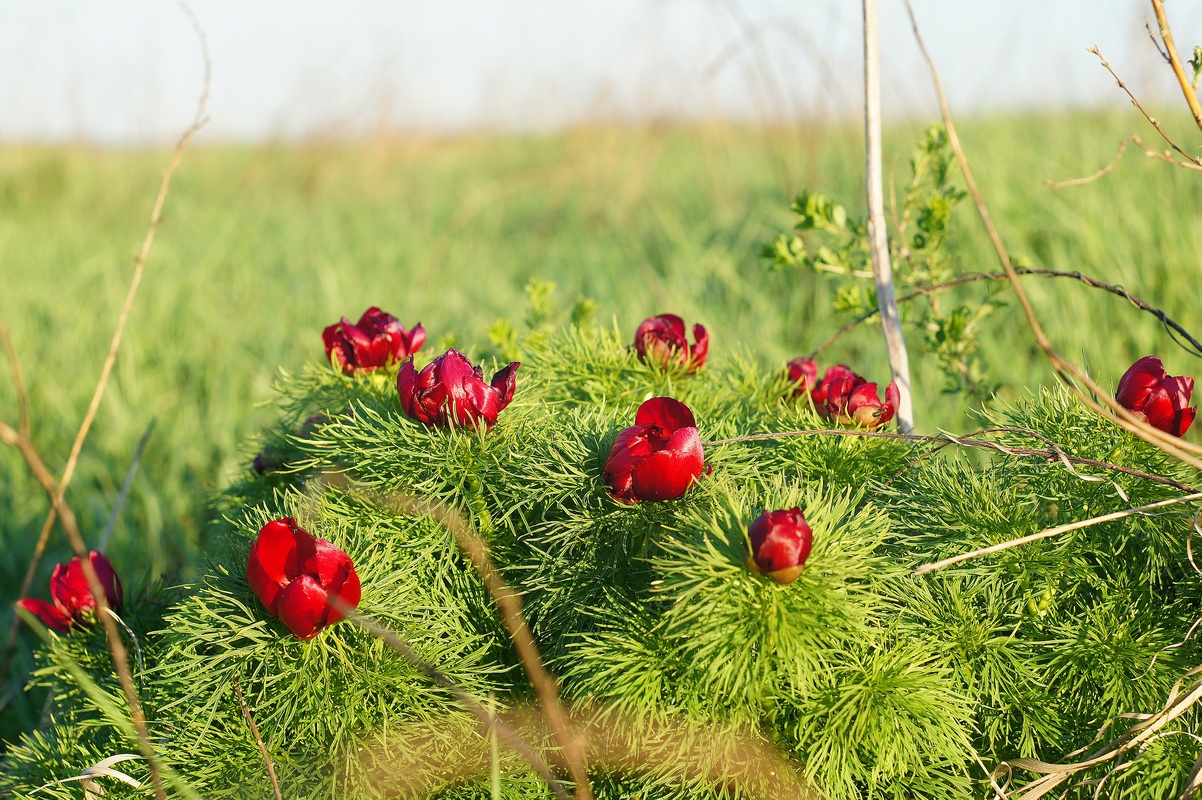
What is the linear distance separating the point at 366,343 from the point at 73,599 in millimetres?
493

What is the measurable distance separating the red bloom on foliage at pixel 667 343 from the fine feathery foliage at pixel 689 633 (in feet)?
0.57

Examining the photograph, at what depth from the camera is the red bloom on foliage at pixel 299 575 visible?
0.84 meters

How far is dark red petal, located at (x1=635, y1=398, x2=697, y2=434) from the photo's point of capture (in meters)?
0.95

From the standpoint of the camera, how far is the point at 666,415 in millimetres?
952

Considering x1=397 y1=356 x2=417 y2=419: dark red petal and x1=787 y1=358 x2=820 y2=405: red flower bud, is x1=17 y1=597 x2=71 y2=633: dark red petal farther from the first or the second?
x1=787 y1=358 x2=820 y2=405: red flower bud

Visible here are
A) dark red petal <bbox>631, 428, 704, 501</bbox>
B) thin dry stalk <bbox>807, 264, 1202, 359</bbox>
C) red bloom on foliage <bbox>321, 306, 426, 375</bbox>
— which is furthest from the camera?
red bloom on foliage <bbox>321, 306, 426, 375</bbox>

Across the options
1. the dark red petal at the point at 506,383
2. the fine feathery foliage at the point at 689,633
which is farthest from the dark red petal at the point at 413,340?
the dark red petal at the point at 506,383

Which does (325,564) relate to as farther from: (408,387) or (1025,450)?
(1025,450)

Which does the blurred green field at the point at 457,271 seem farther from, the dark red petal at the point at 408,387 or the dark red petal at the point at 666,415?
the dark red petal at the point at 666,415

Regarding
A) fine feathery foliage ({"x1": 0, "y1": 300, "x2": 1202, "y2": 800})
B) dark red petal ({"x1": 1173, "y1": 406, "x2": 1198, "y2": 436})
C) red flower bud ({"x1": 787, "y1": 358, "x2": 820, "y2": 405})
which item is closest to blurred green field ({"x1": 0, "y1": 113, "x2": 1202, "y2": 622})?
red flower bud ({"x1": 787, "y1": 358, "x2": 820, "y2": 405})

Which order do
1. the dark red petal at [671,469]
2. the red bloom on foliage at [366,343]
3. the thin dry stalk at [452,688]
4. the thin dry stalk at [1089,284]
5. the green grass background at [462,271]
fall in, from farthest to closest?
the green grass background at [462,271]
the red bloom on foliage at [366,343]
the thin dry stalk at [1089,284]
the dark red petal at [671,469]
the thin dry stalk at [452,688]

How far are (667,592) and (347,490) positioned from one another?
40cm

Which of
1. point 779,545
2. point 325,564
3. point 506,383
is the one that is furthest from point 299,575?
point 779,545

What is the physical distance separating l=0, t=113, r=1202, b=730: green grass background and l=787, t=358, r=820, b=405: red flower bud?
28cm
